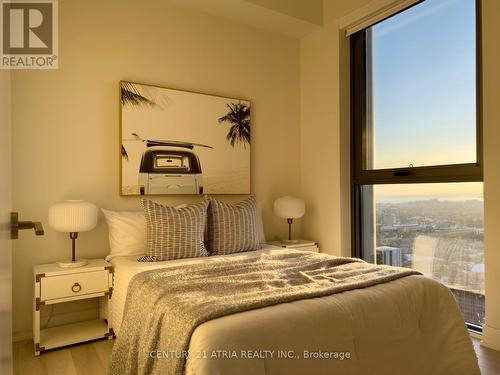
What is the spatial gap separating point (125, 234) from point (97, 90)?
1210mm

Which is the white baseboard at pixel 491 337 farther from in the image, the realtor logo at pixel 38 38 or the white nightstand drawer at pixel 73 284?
the realtor logo at pixel 38 38

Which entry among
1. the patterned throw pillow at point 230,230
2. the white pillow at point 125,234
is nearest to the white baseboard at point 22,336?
the white pillow at point 125,234

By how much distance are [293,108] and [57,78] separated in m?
2.37

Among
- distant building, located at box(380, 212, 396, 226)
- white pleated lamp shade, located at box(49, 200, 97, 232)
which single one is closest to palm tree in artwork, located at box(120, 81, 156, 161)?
white pleated lamp shade, located at box(49, 200, 97, 232)

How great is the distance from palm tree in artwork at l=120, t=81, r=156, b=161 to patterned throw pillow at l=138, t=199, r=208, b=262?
684mm

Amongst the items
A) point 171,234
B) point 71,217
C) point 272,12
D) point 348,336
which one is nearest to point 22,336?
point 71,217

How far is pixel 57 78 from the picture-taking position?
273 cm

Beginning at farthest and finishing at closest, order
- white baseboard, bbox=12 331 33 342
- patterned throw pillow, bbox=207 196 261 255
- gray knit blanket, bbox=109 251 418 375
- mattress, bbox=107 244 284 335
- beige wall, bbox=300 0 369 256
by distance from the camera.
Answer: beige wall, bbox=300 0 369 256 < patterned throw pillow, bbox=207 196 261 255 < white baseboard, bbox=12 331 33 342 < mattress, bbox=107 244 284 335 < gray knit blanket, bbox=109 251 418 375

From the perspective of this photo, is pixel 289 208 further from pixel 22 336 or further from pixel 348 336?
pixel 22 336

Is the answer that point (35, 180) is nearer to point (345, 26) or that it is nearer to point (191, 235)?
point (191, 235)

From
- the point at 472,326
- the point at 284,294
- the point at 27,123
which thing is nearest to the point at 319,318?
the point at 284,294

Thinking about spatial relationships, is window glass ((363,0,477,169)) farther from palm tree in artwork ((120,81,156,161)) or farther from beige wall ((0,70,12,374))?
beige wall ((0,70,12,374))

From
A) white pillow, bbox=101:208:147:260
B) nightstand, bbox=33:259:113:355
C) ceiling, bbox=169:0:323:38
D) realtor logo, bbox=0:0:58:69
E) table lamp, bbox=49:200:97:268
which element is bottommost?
nightstand, bbox=33:259:113:355

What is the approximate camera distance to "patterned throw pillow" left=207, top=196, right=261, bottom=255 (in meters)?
2.81
